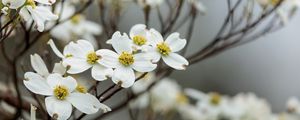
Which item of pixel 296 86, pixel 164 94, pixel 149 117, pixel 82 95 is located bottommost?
pixel 296 86

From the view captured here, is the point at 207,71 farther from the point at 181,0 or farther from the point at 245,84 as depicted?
the point at 181,0

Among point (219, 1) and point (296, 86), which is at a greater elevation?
point (219, 1)

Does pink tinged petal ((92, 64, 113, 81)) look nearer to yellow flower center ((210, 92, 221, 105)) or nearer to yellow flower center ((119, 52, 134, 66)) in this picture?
yellow flower center ((119, 52, 134, 66))

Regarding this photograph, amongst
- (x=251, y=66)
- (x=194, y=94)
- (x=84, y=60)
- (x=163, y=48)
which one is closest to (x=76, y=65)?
(x=84, y=60)

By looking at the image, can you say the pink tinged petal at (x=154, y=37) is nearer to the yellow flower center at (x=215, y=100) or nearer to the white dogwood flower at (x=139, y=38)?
the white dogwood flower at (x=139, y=38)

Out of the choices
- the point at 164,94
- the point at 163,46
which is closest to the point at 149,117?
the point at 164,94

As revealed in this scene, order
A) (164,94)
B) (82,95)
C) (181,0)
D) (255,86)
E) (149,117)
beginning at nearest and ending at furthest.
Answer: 1. (82,95)
2. (181,0)
3. (149,117)
4. (164,94)
5. (255,86)
